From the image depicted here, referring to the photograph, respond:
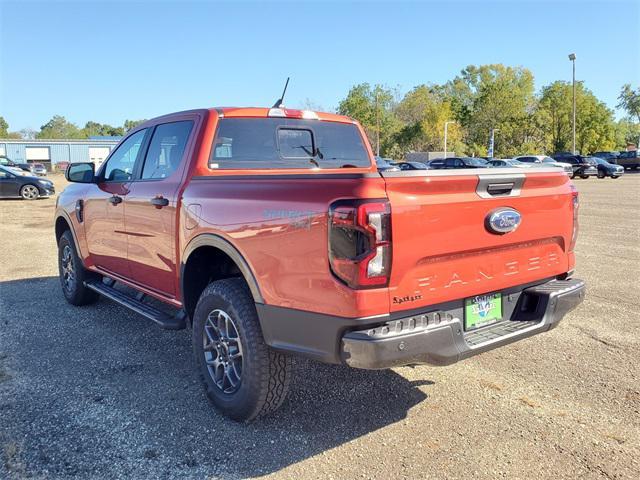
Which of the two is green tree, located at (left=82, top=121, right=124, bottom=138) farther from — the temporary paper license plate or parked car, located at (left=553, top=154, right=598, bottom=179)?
the temporary paper license plate

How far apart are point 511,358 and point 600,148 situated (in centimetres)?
6681

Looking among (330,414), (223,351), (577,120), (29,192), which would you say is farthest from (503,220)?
(577,120)

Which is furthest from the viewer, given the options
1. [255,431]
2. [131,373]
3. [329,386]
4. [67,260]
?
[67,260]

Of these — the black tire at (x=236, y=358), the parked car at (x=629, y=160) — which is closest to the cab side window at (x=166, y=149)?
the black tire at (x=236, y=358)

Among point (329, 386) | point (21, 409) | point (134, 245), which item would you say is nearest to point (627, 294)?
point (329, 386)

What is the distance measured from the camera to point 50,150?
219 feet

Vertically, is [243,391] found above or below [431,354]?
below

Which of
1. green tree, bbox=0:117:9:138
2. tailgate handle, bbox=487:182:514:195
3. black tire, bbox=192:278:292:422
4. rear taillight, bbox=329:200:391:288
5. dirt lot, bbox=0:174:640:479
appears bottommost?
dirt lot, bbox=0:174:640:479

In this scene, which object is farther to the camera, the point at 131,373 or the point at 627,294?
the point at 627,294

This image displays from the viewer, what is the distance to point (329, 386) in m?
3.70

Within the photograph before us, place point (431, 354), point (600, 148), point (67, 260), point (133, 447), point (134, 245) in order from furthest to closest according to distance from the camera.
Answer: point (600, 148) < point (67, 260) < point (134, 245) < point (133, 447) < point (431, 354)

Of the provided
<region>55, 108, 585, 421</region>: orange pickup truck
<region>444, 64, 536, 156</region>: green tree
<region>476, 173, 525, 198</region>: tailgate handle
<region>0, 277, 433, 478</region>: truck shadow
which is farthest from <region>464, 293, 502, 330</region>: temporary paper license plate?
<region>444, 64, 536, 156</region>: green tree

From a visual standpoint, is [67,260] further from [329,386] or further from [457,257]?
[457,257]

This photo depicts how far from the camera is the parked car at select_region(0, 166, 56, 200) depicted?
1934 cm
